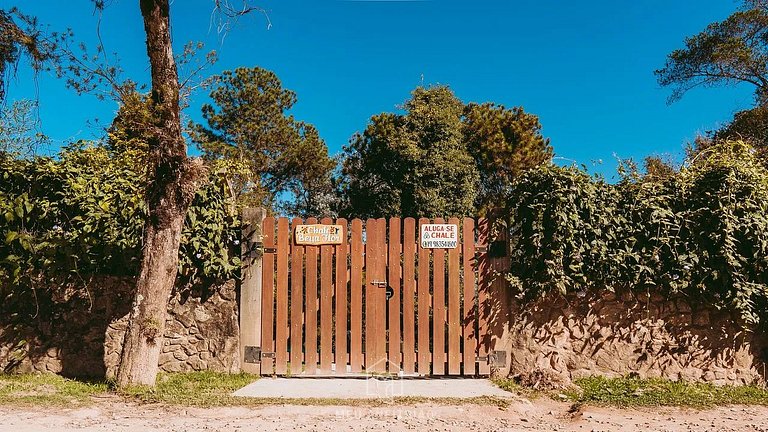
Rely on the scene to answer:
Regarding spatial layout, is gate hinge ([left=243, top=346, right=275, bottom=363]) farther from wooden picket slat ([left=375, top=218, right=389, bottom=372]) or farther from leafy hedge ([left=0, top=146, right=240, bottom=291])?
wooden picket slat ([left=375, top=218, right=389, bottom=372])

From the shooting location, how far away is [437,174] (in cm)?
1627

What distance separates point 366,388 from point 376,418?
3.46 ft

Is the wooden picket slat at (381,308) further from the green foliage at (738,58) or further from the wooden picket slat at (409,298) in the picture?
the green foliage at (738,58)

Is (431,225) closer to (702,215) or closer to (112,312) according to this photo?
(702,215)

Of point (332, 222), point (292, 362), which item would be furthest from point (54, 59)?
point (292, 362)

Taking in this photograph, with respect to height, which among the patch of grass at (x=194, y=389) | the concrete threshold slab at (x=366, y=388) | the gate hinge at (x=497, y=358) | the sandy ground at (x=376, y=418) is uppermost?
the gate hinge at (x=497, y=358)

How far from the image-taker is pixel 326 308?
21.3ft

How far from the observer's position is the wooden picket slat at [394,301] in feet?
21.1

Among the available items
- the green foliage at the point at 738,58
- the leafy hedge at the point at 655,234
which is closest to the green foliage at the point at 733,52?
the green foliage at the point at 738,58

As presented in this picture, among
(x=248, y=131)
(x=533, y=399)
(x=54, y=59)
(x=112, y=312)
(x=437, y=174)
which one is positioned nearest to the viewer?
(x=533, y=399)

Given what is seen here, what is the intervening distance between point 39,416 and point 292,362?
2.54 m

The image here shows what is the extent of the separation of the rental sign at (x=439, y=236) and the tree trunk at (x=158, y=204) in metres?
2.61

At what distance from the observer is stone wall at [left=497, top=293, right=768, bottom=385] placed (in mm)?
6211

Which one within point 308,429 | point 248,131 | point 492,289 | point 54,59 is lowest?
point 308,429
